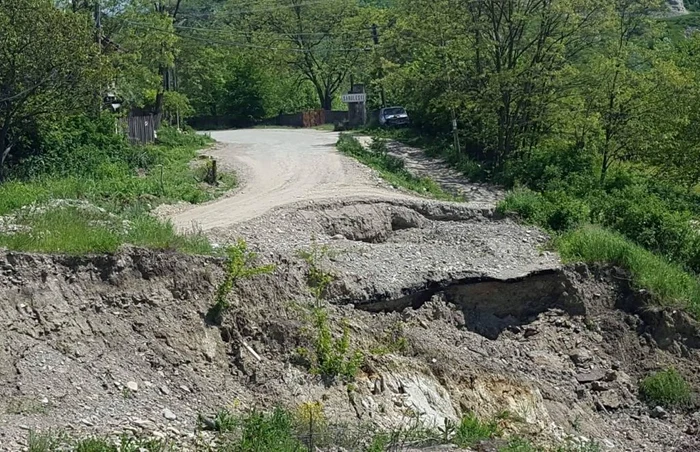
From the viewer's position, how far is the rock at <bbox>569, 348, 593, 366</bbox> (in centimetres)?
1778

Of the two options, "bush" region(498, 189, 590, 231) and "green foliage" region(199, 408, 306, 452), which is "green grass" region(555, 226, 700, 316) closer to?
"bush" region(498, 189, 590, 231)

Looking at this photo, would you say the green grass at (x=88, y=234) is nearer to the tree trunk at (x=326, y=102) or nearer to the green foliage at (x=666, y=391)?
the green foliage at (x=666, y=391)

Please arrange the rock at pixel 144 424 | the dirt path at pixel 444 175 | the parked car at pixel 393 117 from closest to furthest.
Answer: the rock at pixel 144 424
the dirt path at pixel 444 175
the parked car at pixel 393 117

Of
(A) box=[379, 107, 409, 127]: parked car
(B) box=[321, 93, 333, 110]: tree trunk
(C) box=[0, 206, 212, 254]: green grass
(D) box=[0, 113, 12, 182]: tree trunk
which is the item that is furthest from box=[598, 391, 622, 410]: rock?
(B) box=[321, 93, 333, 110]: tree trunk

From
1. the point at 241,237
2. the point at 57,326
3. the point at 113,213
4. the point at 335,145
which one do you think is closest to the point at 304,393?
the point at 57,326

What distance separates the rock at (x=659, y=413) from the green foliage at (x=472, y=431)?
3.83 m

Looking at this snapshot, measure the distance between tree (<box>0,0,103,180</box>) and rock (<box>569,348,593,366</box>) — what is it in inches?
567

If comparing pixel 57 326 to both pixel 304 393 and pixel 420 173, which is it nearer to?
pixel 304 393

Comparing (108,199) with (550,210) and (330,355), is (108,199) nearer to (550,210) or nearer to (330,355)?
(330,355)

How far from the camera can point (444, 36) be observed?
1262 inches

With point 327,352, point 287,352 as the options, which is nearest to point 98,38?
point 287,352

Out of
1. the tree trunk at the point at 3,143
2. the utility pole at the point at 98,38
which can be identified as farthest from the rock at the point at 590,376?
the utility pole at the point at 98,38

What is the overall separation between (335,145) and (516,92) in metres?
8.41

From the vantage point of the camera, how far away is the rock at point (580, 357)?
17.8 meters
